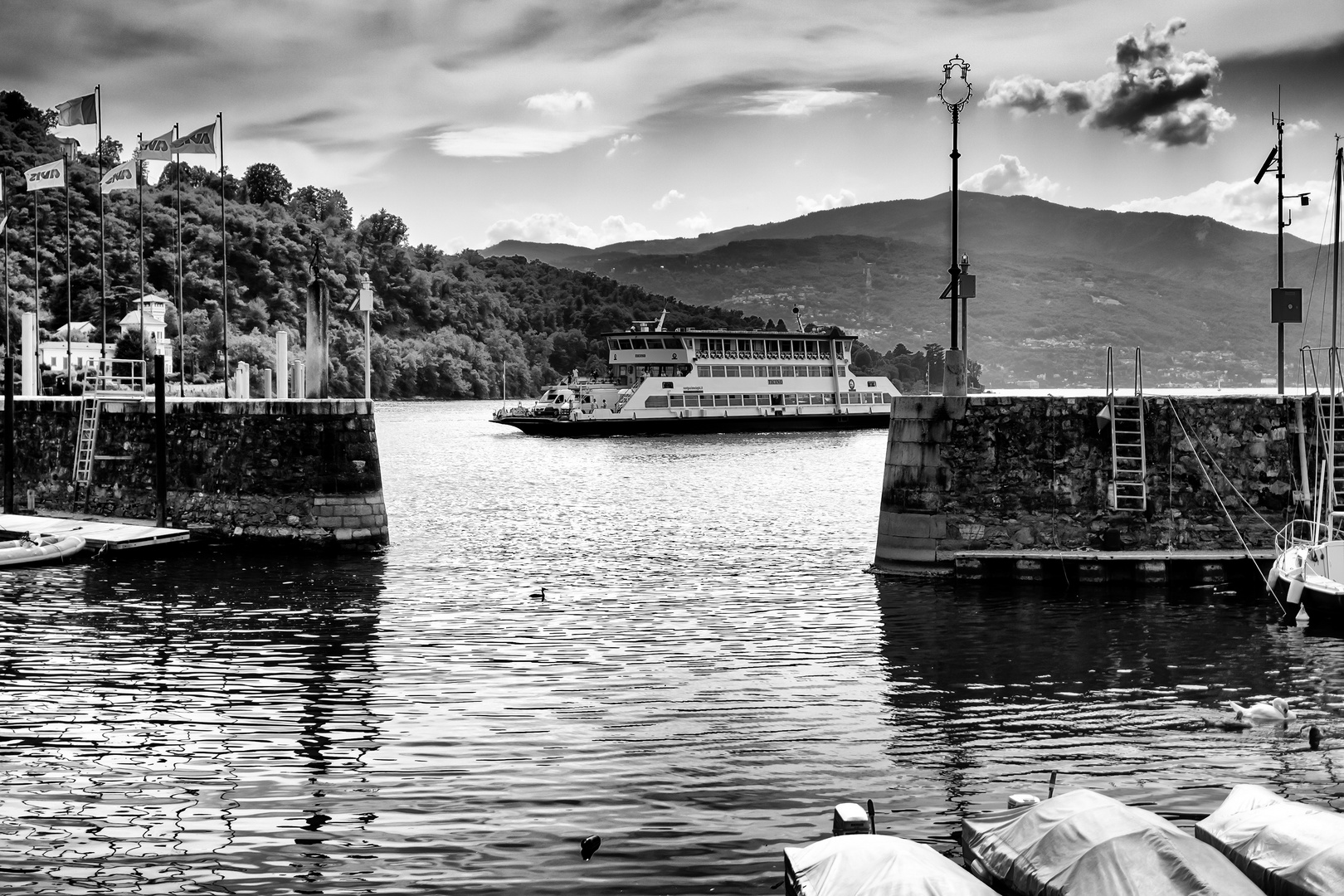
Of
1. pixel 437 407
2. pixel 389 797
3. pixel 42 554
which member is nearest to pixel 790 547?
pixel 42 554

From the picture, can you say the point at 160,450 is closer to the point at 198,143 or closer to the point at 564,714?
the point at 198,143

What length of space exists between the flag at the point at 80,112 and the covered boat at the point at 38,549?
51.1ft

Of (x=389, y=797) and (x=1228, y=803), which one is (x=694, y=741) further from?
(x=1228, y=803)

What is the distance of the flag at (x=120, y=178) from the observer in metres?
38.2

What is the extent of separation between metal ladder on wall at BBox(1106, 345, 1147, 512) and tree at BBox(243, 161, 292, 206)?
530 ft

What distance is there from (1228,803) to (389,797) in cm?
772

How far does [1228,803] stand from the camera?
33.5ft

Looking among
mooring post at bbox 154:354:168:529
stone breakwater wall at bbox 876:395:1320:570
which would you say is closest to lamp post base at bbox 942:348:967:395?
stone breakwater wall at bbox 876:395:1320:570

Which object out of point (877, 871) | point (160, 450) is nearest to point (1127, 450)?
point (877, 871)

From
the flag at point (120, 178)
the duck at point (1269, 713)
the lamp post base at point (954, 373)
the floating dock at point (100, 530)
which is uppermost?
the flag at point (120, 178)

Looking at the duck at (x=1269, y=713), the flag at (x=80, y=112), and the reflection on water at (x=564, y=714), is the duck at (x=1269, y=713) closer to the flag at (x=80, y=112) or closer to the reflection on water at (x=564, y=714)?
the reflection on water at (x=564, y=714)

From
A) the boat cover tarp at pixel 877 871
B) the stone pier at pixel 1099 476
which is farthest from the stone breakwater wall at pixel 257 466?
the boat cover tarp at pixel 877 871

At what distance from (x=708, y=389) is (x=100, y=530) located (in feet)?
238

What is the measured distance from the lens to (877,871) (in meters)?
8.80
